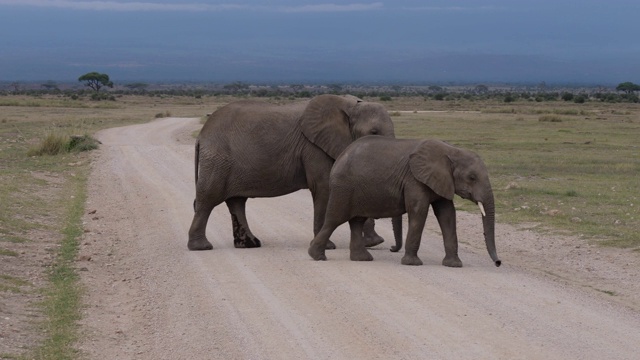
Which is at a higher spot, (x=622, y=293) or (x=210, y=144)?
(x=210, y=144)

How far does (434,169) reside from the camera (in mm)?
12797

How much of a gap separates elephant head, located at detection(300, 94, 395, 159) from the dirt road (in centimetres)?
152

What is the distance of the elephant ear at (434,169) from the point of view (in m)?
12.7

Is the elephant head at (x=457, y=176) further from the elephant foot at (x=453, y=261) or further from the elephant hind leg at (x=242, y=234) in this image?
the elephant hind leg at (x=242, y=234)

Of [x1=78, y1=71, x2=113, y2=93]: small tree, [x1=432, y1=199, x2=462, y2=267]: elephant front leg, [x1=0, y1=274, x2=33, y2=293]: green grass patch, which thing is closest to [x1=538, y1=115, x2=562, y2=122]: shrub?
[x1=432, y1=199, x2=462, y2=267]: elephant front leg

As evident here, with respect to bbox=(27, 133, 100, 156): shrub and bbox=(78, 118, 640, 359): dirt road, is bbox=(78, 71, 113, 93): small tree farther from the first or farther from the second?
bbox=(78, 118, 640, 359): dirt road

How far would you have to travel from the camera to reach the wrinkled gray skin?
47.0 feet

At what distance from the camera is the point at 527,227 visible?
17.0 m

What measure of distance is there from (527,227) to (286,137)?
472 centimetres

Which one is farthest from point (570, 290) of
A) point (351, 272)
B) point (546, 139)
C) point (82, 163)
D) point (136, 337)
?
point (546, 139)

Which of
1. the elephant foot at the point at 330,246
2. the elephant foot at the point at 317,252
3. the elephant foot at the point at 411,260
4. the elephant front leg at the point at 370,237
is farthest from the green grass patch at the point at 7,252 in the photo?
the elephant foot at the point at 411,260

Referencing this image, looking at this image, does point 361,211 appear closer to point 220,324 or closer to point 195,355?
point 220,324

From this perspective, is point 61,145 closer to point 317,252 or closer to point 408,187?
point 317,252

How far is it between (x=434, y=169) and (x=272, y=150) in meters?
2.72
